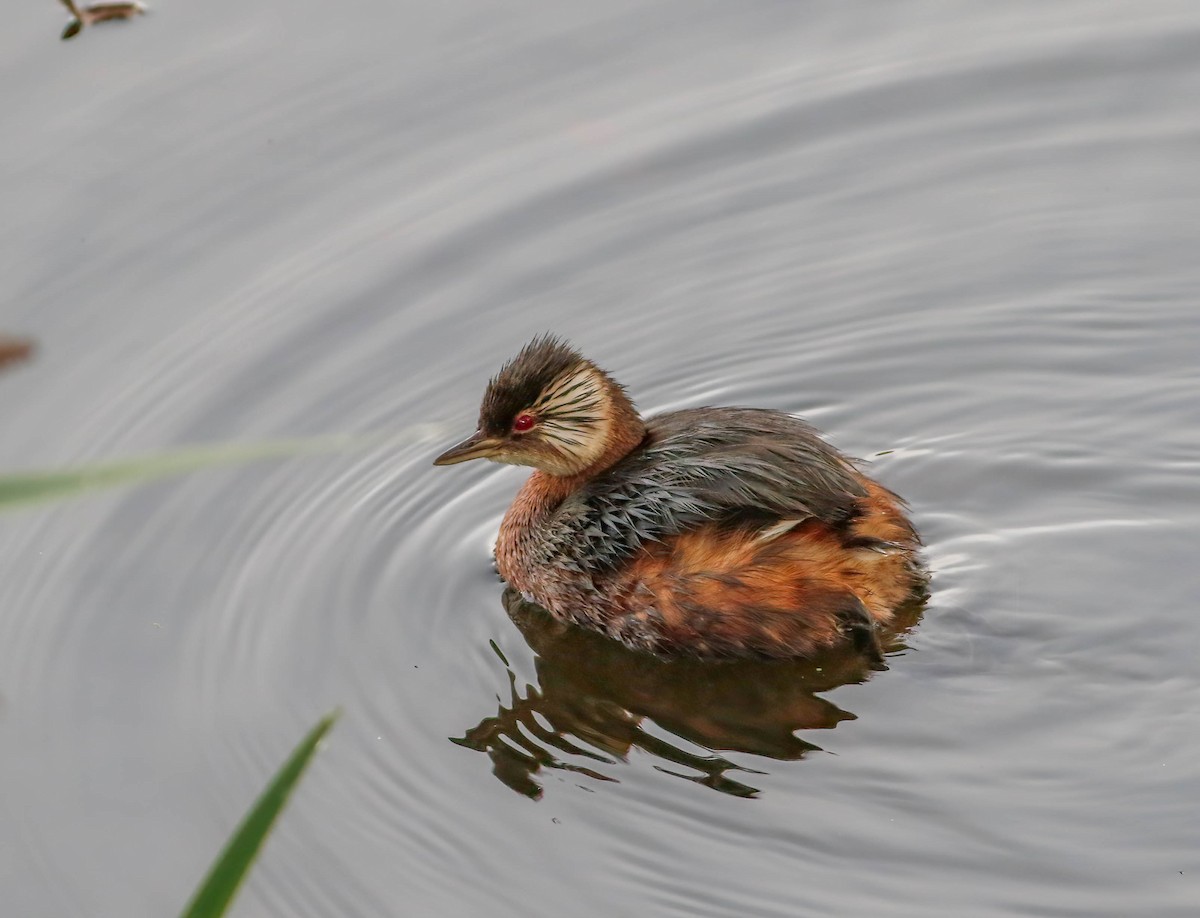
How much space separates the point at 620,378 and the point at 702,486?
163cm

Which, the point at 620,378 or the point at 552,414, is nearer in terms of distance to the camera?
the point at 552,414

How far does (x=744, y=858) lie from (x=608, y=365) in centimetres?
313

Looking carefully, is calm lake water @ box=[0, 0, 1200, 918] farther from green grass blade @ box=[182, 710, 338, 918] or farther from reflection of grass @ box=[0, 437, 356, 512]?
reflection of grass @ box=[0, 437, 356, 512]

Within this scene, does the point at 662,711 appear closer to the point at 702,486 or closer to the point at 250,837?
the point at 702,486

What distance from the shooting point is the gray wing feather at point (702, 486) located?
6.15 metres

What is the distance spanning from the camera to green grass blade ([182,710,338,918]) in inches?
94.9

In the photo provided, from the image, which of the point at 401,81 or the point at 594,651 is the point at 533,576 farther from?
the point at 401,81

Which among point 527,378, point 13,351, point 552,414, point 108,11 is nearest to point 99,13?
point 108,11

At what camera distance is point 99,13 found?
9.65 m

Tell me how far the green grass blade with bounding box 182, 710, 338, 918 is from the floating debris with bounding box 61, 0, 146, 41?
26.3 feet

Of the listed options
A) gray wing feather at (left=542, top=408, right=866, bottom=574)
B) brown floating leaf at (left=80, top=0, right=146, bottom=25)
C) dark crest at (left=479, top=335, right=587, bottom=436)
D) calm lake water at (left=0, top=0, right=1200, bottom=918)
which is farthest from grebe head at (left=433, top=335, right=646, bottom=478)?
brown floating leaf at (left=80, top=0, right=146, bottom=25)

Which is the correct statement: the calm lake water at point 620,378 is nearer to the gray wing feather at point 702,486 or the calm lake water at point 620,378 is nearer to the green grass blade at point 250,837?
the gray wing feather at point 702,486

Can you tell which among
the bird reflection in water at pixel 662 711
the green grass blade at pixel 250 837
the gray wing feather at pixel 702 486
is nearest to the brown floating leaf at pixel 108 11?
the gray wing feather at pixel 702 486

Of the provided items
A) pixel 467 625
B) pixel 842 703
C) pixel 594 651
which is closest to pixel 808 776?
pixel 842 703
